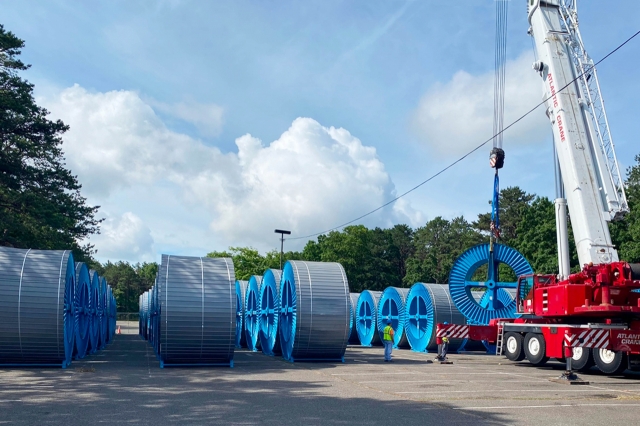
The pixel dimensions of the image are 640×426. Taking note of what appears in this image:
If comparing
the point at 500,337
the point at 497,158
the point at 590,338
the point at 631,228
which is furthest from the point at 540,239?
the point at 590,338

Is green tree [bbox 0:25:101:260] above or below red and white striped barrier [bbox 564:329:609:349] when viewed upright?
above

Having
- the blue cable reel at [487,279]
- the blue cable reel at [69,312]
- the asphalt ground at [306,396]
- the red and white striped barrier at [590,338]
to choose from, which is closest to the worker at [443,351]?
the blue cable reel at [487,279]

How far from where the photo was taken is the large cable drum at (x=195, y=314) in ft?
53.0

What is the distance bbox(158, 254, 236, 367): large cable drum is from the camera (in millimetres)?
16156

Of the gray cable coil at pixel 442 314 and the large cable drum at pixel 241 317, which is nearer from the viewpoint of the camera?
the gray cable coil at pixel 442 314

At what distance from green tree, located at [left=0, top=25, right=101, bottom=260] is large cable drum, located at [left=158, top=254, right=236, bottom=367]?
1216 centimetres

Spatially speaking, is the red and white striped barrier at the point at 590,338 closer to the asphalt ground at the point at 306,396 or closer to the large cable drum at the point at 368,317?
the asphalt ground at the point at 306,396

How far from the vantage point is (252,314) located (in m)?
27.4

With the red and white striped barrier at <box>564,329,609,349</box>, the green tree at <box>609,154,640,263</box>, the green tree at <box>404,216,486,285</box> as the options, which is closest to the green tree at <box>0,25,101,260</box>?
the red and white striped barrier at <box>564,329,609,349</box>

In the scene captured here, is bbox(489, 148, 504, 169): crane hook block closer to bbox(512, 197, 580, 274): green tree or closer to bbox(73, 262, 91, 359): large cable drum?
bbox(73, 262, 91, 359): large cable drum

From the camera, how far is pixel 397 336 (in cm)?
2848

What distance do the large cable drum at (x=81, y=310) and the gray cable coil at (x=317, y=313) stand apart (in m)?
6.58

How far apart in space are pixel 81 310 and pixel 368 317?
53.9 ft

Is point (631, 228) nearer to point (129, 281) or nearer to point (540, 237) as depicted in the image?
point (540, 237)
